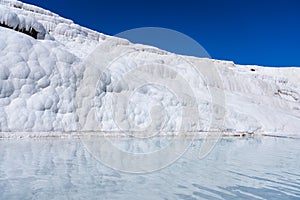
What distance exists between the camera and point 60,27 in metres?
31.9

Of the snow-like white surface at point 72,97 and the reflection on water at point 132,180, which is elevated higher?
the snow-like white surface at point 72,97

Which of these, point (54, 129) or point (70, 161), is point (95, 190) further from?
point (54, 129)

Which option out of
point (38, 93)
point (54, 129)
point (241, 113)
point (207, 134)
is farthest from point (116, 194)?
point (241, 113)

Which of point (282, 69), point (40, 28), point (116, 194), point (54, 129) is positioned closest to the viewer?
point (116, 194)

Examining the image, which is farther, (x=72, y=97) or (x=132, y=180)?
(x=72, y=97)

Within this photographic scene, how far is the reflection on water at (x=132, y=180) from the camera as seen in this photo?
5.71 m

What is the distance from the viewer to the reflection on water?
18.7 ft

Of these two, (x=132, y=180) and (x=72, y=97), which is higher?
(x=72, y=97)

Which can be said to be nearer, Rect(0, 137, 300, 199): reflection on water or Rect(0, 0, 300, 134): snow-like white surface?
Rect(0, 137, 300, 199): reflection on water

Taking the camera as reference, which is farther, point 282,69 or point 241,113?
point 282,69

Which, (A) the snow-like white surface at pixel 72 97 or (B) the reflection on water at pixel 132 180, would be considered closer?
(B) the reflection on water at pixel 132 180

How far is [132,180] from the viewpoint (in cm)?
686

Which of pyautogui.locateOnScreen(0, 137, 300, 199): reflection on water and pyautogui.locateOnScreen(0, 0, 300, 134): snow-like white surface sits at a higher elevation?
pyautogui.locateOnScreen(0, 0, 300, 134): snow-like white surface

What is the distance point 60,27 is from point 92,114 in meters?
18.1
